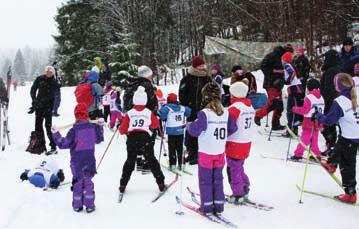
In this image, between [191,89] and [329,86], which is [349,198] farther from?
[329,86]

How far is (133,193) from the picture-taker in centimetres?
679

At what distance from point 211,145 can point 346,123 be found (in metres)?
2.18

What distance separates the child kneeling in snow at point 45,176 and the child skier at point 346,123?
427 centimetres

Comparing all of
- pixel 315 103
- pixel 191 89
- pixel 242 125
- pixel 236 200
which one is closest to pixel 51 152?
pixel 191 89

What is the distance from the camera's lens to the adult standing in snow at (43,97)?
9.35 meters

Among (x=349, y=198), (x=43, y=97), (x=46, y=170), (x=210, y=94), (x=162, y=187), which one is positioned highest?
(x=210, y=94)

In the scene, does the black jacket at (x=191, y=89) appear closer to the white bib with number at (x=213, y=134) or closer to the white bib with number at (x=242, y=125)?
the white bib with number at (x=242, y=125)

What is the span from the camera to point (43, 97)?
30.7ft

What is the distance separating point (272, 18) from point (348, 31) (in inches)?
130

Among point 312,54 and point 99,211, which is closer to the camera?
point 99,211

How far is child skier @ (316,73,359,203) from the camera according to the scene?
6.20 metres

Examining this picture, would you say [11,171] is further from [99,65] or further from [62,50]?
[62,50]

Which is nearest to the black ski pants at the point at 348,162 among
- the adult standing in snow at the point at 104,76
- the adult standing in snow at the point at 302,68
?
the adult standing in snow at the point at 302,68

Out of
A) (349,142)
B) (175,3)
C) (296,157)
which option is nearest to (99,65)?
(296,157)
